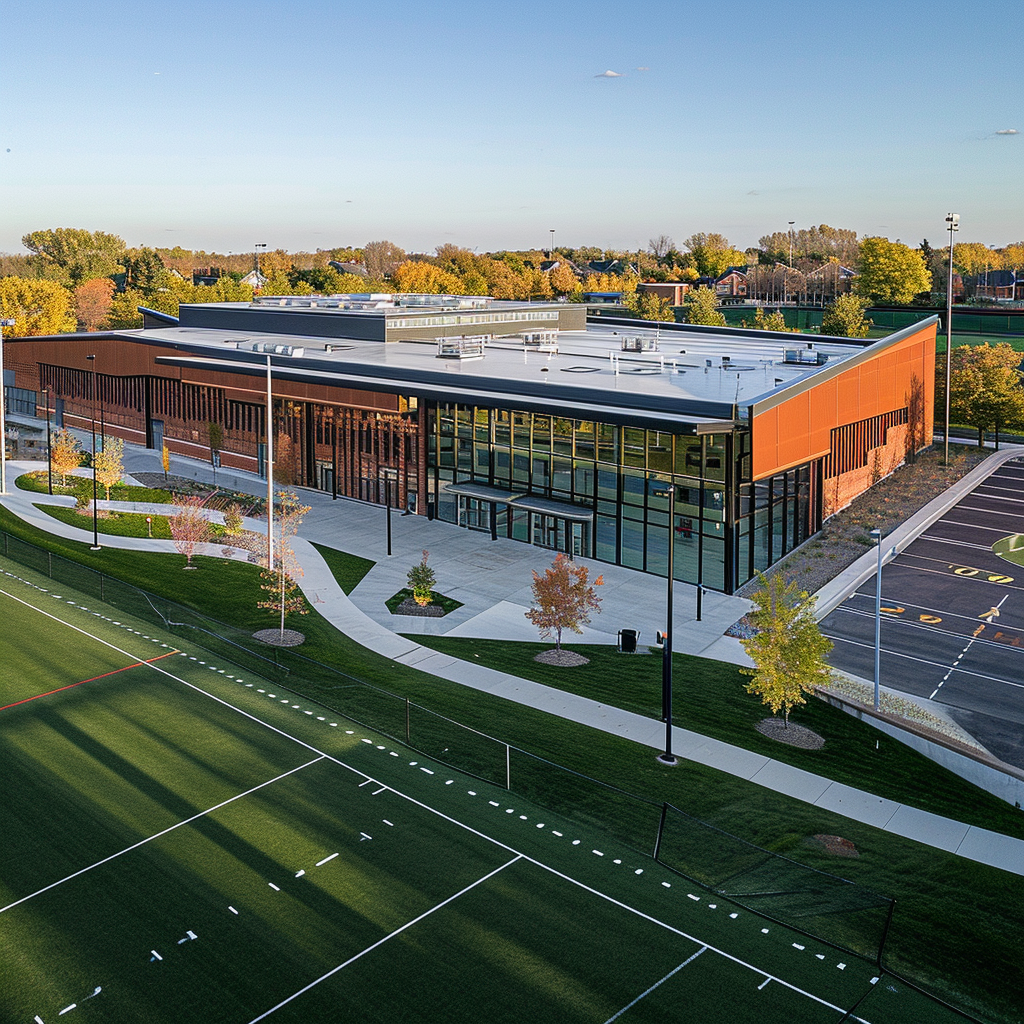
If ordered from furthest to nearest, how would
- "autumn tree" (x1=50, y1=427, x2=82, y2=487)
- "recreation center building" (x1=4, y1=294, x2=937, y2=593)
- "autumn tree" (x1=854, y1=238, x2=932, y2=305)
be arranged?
"autumn tree" (x1=854, y1=238, x2=932, y2=305), "autumn tree" (x1=50, y1=427, x2=82, y2=487), "recreation center building" (x1=4, y1=294, x2=937, y2=593)

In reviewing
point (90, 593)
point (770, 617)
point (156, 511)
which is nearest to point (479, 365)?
point (156, 511)

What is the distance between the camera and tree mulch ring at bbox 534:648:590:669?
35188mm

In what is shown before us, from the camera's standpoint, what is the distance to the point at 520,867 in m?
22.3

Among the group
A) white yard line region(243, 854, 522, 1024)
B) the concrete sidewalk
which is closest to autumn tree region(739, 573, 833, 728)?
the concrete sidewalk

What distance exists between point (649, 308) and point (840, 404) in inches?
2745

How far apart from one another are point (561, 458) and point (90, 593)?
69.7 feet

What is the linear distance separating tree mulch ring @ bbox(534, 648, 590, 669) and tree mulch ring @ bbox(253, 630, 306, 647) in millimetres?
8559

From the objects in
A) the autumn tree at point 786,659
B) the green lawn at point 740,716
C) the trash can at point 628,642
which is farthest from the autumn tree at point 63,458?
the autumn tree at point 786,659

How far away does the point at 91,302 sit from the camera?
541ft

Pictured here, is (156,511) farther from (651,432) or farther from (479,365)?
(651,432)

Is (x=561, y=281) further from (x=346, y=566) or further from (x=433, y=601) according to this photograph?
(x=433, y=601)

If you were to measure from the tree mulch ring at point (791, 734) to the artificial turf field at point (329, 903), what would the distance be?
28.5ft

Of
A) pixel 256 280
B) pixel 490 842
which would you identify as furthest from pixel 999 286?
pixel 490 842

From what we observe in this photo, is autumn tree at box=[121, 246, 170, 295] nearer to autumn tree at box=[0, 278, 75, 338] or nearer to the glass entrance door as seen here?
autumn tree at box=[0, 278, 75, 338]
